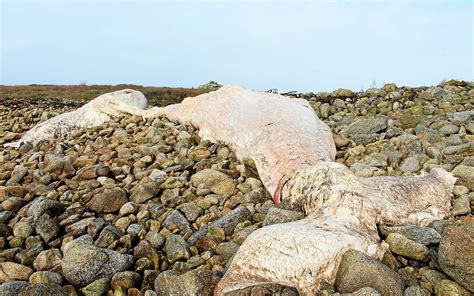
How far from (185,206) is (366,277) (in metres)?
2.75

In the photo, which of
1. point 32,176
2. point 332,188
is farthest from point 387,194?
point 32,176

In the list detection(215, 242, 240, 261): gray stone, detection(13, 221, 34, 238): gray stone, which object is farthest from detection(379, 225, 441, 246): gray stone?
detection(13, 221, 34, 238): gray stone

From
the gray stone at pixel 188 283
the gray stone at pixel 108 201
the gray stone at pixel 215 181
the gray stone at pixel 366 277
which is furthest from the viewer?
the gray stone at pixel 215 181

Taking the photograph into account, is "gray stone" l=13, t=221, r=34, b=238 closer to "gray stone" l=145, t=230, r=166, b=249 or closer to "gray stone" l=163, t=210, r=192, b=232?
"gray stone" l=145, t=230, r=166, b=249

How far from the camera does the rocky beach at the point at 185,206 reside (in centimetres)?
370

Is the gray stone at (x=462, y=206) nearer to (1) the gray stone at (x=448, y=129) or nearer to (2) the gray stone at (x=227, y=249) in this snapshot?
(2) the gray stone at (x=227, y=249)

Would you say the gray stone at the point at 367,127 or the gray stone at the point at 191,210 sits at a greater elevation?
the gray stone at the point at 367,127

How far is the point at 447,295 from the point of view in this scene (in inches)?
132

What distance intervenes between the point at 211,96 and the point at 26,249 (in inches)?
181

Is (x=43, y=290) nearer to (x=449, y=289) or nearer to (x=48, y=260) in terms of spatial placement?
(x=48, y=260)

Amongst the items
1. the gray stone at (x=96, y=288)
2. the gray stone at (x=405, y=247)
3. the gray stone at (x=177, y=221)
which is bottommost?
the gray stone at (x=96, y=288)

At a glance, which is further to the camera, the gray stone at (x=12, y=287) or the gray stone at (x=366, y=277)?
the gray stone at (x=12, y=287)

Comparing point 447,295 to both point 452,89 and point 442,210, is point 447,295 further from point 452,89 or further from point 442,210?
point 452,89

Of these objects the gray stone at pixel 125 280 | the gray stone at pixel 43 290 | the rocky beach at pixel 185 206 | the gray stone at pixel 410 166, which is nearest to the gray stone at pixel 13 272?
the rocky beach at pixel 185 206
